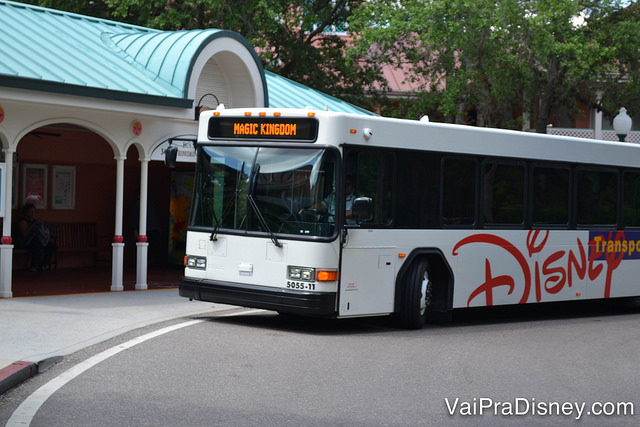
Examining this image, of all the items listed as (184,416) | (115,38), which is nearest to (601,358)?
(184,416)

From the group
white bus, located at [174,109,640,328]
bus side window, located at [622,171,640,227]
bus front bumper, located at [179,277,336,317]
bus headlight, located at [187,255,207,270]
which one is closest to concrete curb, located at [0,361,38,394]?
bus front bumper, located at [179,277,336,317]

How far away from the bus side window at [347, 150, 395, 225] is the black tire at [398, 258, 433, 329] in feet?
2.73

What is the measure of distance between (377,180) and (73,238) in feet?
37.7

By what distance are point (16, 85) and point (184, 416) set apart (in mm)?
8291

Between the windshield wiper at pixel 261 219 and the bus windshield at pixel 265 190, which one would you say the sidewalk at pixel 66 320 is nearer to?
the bus windshield at pixel 265 190

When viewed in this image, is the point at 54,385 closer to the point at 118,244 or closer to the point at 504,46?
the point at 118,244

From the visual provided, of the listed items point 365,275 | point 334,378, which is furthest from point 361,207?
point 334,378

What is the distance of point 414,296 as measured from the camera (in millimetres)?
12516

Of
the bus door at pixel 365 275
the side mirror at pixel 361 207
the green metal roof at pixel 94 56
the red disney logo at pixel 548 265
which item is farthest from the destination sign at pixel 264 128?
the green metal roof at pixel 94 56

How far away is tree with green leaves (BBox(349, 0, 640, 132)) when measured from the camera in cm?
2720

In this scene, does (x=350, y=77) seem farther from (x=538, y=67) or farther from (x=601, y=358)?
(x=601, y=358)

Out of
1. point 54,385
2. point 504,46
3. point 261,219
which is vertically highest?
point 504,46

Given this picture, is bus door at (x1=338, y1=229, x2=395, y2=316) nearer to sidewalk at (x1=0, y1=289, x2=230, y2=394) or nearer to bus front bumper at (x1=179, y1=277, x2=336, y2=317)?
bus front bumper at (x1=179, y1=277, x2=336, y2=317)

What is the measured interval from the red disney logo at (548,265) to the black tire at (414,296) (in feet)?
A: 2.39
